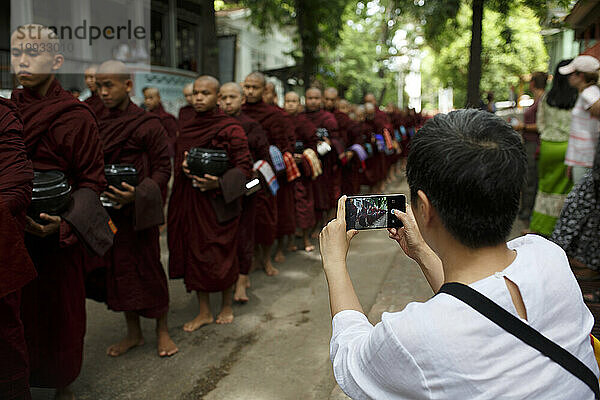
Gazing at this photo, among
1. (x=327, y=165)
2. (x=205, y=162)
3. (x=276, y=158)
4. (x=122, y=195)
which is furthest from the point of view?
(x=327, y=165)

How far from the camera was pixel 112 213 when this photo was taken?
11.5 ft

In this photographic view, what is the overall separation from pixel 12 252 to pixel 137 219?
4.27ft

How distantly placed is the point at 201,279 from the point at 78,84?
402 inches

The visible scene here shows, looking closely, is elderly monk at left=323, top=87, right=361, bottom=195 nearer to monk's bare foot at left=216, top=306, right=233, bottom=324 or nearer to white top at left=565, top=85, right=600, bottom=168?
white top at left=565, top=85, right=600, bottom=168

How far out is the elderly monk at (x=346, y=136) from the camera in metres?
8.07

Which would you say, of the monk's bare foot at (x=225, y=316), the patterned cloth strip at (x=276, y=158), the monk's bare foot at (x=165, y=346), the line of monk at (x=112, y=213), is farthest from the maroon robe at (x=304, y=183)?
the monk's bare foot at (x=165, y=346)

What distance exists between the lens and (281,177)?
19.4 feet

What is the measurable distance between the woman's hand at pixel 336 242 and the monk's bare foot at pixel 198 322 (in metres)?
2.89

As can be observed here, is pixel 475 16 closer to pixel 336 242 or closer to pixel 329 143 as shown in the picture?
pixel 329 143

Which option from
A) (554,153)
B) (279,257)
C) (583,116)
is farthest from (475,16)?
(279,257)

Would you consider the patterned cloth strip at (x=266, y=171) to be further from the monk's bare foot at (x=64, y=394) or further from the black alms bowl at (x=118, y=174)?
the monk's bare foot at (x=64, y=394)

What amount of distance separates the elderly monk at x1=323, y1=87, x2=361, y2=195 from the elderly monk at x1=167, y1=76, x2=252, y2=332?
3786mm

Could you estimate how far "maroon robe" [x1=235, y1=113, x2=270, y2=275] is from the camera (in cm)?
472

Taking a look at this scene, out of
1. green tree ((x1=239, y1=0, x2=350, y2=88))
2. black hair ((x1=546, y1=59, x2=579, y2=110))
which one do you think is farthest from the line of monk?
green tree ((x1=239, y1=0, x2=350, y2=88))
